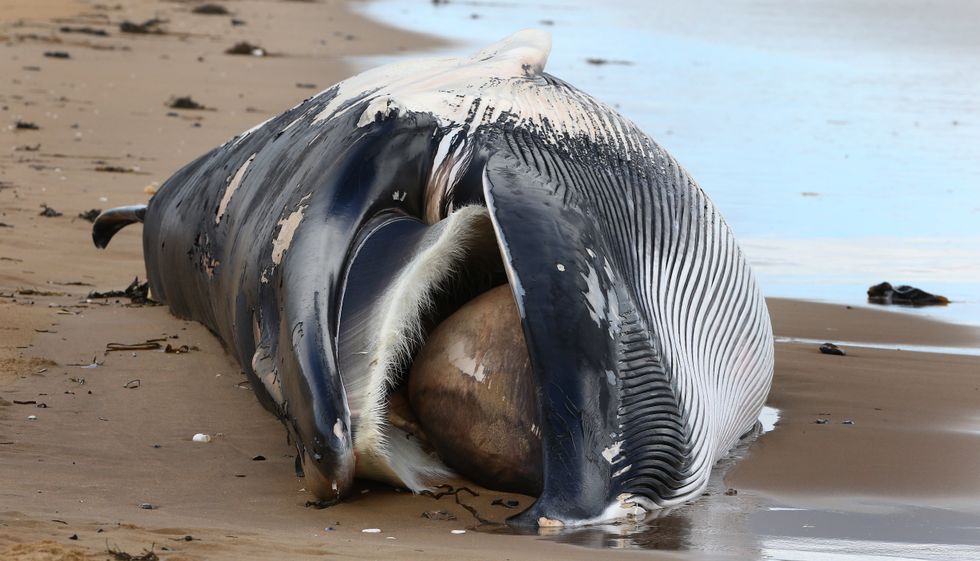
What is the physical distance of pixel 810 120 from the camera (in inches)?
614

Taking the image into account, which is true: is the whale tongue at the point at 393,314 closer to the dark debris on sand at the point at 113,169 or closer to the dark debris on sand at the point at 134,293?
the dark debris on sand at the point at 134,293

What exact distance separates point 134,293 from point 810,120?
406 inches

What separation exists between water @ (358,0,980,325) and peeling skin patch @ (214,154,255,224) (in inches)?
138

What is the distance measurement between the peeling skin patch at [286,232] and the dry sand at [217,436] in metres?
0.66

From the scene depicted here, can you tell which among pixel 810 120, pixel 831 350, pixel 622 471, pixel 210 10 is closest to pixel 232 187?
pixel 622 471

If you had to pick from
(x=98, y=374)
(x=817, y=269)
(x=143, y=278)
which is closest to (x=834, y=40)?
(x=817, y=269)

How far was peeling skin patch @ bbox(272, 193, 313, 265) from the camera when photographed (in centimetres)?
438

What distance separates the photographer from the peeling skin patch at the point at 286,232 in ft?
14.4

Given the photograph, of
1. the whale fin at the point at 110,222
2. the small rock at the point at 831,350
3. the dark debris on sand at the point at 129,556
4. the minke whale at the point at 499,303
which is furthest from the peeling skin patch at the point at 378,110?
the small rock at the point at 831,350

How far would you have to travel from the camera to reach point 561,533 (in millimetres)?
3736

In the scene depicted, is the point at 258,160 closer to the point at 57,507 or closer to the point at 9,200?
the point at 57,507

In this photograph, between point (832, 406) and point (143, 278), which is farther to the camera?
point (143, 278)

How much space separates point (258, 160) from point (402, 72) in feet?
2.07

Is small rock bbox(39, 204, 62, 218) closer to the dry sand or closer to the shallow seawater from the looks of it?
the dry sand
